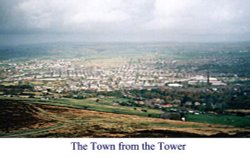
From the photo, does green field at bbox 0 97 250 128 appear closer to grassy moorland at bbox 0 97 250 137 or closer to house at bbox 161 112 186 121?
grassy moorland at bbox 0 97 250 137

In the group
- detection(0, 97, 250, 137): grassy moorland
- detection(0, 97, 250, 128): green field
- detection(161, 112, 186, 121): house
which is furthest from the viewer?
detection(161, 112, 186, 121): house

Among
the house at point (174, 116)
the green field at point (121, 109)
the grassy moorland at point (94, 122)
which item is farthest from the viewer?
the house at point (174, 116)

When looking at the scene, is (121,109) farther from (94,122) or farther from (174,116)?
(174,116)

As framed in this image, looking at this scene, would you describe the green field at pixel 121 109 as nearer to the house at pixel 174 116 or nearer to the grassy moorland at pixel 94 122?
the grassy moorland at pixel 94 122

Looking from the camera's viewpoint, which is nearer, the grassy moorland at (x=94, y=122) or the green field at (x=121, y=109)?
the grassy moorland at (x=94, y=122)

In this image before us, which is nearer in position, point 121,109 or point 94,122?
point 94,122

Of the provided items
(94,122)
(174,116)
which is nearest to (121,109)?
(94,122)

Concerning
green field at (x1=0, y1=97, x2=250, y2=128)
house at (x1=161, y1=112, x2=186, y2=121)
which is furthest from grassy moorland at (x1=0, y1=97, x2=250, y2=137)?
house at (x1=161, y1=112, x2=186, y2=121)

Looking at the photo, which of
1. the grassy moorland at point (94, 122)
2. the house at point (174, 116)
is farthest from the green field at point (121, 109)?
the house at point (174, 116)

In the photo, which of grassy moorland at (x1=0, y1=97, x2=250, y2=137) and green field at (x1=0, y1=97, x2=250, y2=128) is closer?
grassy moorland at (x1=0, y1=97, x2=250, y2=137)

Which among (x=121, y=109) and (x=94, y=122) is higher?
(x=121, y=109)

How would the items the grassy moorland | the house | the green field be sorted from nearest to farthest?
1. the grassy moorland
2. the green field
3. the house
